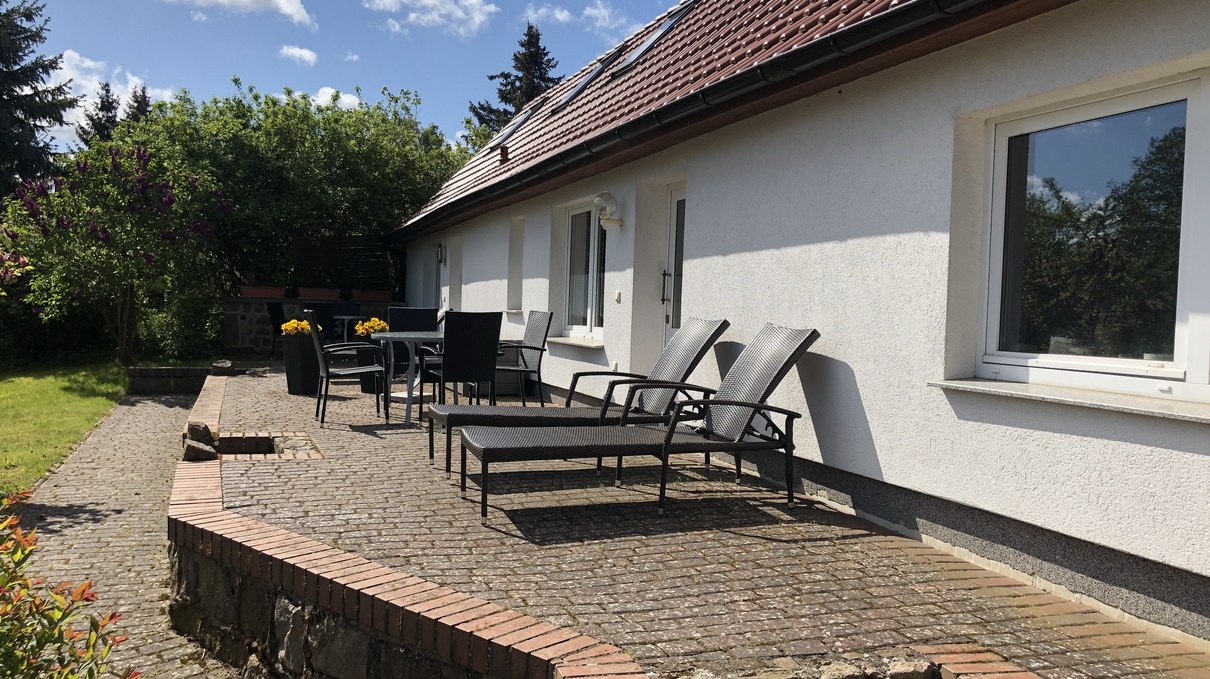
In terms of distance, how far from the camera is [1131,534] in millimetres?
3256

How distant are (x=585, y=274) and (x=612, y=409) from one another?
356 centimetres

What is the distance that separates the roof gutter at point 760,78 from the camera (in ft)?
12.4

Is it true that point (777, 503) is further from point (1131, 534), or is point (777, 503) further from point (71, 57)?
point (71, 57)

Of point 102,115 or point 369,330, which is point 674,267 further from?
point 102,115

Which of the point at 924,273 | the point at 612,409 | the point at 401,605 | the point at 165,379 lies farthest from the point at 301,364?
the point at 924,273

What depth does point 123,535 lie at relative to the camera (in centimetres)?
570

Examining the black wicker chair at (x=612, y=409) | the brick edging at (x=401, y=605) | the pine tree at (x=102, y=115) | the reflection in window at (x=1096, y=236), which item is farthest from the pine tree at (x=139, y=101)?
the reflection in window at (x=1096, y=236)

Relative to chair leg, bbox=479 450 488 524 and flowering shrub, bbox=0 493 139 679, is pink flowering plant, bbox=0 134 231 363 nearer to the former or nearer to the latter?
chair leg, bbox=479 450 488 524

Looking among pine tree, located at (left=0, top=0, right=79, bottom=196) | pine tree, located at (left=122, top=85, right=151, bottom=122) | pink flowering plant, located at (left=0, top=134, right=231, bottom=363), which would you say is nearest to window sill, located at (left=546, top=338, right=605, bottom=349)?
pink flowering plant, located at (left=0, top=134, right=231, bottom=363)

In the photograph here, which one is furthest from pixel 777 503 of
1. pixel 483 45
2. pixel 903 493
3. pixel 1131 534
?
pixel 483 45

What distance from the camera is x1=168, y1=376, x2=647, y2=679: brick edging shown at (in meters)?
2.75

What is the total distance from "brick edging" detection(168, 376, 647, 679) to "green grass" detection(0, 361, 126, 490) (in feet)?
12.9

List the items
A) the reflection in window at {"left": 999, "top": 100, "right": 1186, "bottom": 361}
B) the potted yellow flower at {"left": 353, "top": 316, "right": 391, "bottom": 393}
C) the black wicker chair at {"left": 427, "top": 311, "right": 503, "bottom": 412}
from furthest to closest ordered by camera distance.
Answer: the potted yellow flower at {"left": 353, "top": 316, "right": 391, "bottom": 393}
the black wicker chair at {"left": 427, "top": 311, "right": 503, "bottom": 412}
the reflection in window at {"left": 999, "top": 100, "right": 1186, "bottom": 361}

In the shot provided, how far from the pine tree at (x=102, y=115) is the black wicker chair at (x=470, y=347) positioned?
5250 cm
